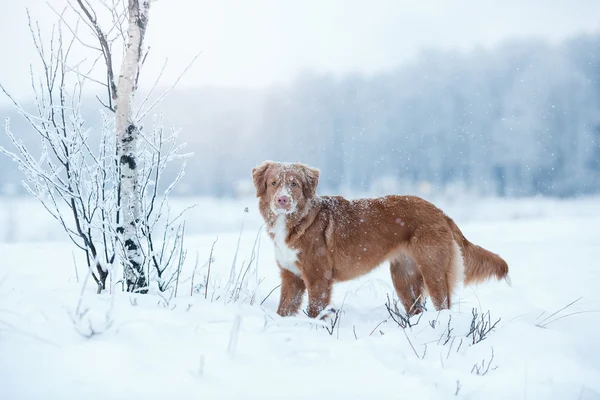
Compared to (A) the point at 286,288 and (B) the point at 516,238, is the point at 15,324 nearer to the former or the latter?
(A) the point at 286,288

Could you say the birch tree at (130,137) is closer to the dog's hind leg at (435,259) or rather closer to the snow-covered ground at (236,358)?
the snow-covered ground at (236,358)

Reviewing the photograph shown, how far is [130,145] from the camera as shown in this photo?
11.3 ft

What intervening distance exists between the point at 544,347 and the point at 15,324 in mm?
2586

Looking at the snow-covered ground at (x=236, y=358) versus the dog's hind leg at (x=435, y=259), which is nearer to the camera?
the snow-covered ground at (x=236, y=358)

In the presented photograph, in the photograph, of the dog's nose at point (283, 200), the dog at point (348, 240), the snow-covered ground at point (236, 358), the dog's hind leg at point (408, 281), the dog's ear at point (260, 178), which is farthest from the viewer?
the dog's hind leg at point (408, 281)

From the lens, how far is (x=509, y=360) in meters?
2.24

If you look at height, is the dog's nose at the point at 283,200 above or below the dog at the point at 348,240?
above

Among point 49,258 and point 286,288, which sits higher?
point 286,288

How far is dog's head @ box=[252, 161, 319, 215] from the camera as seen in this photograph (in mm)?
4176

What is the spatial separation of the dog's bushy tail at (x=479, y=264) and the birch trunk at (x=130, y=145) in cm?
310

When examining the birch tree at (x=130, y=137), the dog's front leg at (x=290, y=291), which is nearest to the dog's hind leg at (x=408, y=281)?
the dog's front leg at (x=290, y=291)

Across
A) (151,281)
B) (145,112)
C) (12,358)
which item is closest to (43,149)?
(145,112)

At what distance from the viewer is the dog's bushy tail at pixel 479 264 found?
4621 mm

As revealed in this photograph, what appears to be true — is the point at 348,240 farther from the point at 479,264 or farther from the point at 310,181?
the point at 479,264
